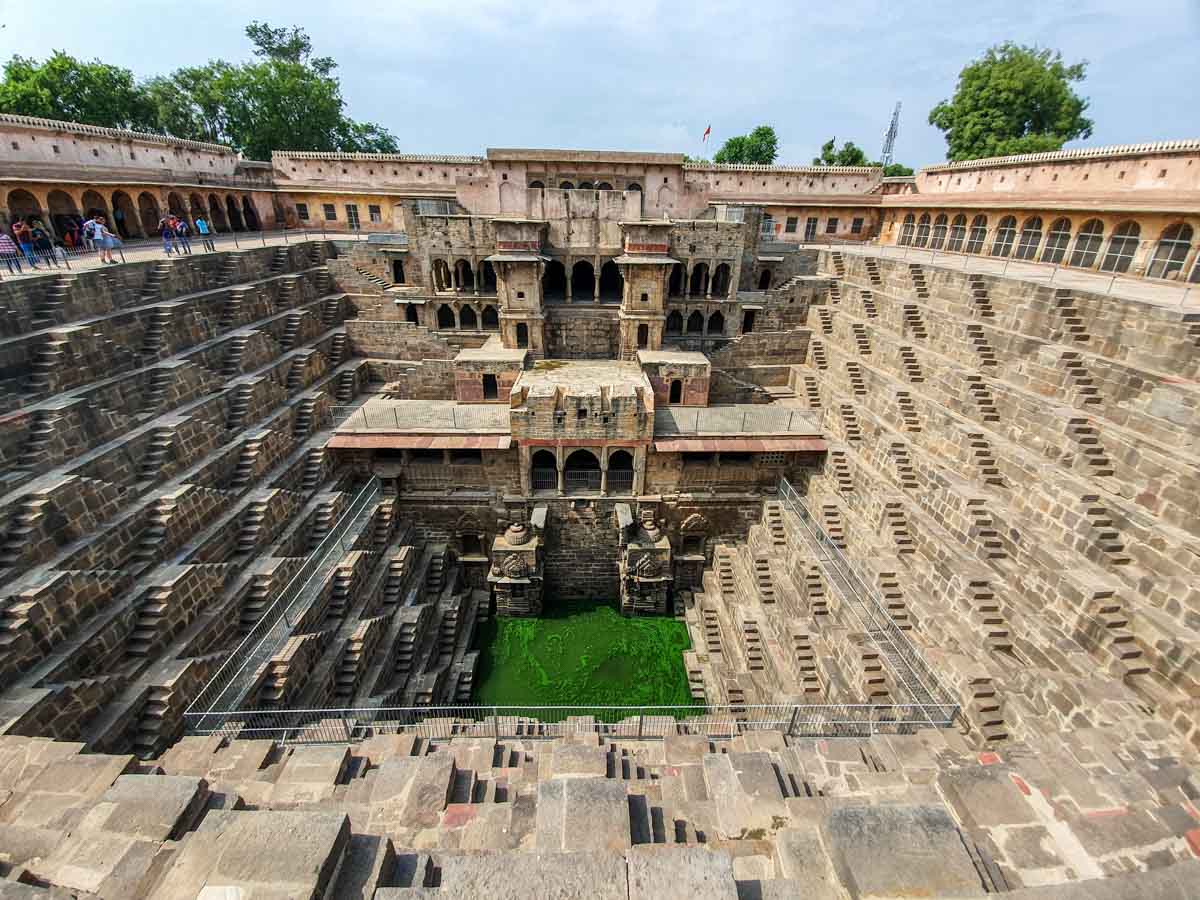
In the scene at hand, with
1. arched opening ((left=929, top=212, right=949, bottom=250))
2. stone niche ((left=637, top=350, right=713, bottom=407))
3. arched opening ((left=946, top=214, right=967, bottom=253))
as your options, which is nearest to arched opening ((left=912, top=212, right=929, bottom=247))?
arched opening ((left=929, top=212, right=949, bottom=250))

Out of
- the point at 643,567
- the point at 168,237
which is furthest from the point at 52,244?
the point at 643,567

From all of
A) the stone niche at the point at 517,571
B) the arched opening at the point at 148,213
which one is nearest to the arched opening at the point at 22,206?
the arched opening at the point at 148,213

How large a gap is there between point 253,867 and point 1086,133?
2496 inches

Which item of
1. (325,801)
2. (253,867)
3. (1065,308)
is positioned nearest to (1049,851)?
(253,867)

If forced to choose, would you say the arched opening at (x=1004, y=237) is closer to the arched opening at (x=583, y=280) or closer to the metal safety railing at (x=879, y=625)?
the metal safety railing at (x=879, y=625)

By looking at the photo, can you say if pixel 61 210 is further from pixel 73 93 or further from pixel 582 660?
pixel 582 660

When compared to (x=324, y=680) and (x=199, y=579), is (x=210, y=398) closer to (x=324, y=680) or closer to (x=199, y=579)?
(x=199, y=579)

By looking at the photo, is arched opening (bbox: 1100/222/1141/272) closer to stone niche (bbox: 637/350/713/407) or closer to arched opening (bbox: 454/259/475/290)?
stone niche (bbox: 637/350/713/407)

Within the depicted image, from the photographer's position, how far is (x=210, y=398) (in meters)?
16.2

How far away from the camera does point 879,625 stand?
42.0ft

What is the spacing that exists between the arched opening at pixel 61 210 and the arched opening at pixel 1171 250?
4867cm

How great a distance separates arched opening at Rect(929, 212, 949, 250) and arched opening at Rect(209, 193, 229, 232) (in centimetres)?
4637

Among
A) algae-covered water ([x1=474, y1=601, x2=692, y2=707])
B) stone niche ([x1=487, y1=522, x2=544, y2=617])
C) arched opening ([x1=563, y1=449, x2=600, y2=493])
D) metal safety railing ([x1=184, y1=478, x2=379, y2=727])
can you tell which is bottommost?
algae-covered water ([x1=474, y1=601, x2=692, y2=707])

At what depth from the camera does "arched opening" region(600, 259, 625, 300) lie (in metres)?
25.9
